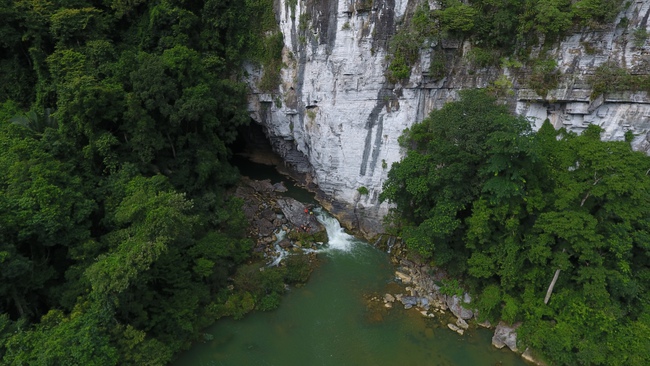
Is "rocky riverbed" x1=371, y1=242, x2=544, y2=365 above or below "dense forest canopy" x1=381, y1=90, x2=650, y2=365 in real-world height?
below

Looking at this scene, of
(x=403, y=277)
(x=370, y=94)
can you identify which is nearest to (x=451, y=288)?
(x=403, y=277)

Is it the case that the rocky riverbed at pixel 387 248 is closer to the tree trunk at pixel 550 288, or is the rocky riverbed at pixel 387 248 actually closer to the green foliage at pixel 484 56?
the tree trunk at pixel 550 288

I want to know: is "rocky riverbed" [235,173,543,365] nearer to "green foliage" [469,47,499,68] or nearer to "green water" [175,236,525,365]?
"green water" [175,236,525,365]

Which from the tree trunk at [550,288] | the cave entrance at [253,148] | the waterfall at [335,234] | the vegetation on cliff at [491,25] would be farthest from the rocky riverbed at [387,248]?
the vegetation on cliff at [491,25]

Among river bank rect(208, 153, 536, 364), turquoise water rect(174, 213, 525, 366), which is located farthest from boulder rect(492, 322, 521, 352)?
turquoise water rect(174, 213, 525, 366)

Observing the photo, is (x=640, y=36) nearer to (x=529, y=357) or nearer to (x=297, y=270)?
(x=529, y=357)
